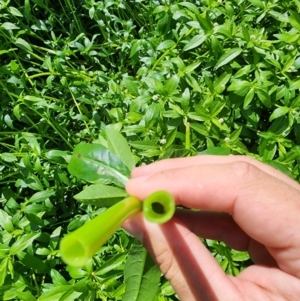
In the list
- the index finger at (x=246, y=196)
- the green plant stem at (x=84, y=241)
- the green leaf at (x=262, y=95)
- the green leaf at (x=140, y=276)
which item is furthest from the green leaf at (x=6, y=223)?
the green plant stem at (x=84, y=241)

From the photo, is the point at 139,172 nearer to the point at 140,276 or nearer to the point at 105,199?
the point at 105,199

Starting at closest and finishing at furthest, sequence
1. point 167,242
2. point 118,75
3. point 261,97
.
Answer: point 167,242 < point 261,97 < point 118,75

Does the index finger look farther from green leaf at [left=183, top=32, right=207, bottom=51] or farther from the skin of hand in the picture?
green leaf at [left=183, top=32, right=207, bottom=51]

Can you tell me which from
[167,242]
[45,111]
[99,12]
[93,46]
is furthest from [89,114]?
[167,242]

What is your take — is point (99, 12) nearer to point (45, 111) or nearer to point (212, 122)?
point (45, 111)

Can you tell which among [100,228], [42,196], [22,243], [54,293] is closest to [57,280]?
[54,293]

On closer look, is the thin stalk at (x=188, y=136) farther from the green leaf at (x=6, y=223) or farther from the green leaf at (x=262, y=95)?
the green leaf at (x=6, y=223)
